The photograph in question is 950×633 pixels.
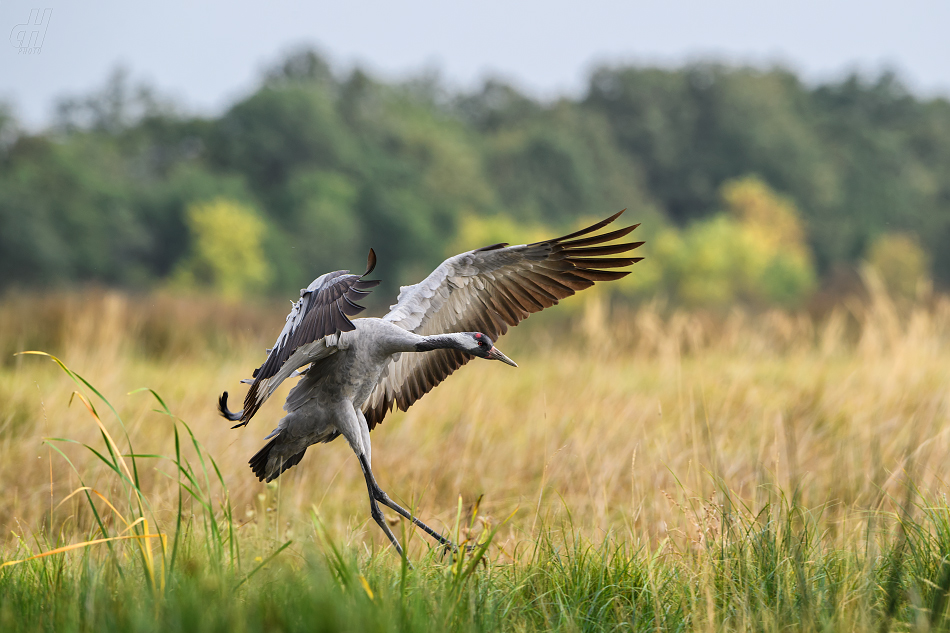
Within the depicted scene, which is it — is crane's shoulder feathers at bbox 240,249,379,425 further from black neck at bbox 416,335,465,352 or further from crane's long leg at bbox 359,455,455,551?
crane's long leg at bbox 359,455,455,551

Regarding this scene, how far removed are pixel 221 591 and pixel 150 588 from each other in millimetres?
246

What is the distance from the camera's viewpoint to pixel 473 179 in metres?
44.7

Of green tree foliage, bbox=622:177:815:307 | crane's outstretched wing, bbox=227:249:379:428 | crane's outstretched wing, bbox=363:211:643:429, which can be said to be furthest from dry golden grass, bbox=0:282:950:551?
green tree foliage, bbox=622:177:815:307

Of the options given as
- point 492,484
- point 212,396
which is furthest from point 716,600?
point 212,396

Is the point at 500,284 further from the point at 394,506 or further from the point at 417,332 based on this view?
the point at 394,506

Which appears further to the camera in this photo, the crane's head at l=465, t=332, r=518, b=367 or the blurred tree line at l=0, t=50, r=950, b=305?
the blurred tree line at l=0, t=50, r=950, b=305

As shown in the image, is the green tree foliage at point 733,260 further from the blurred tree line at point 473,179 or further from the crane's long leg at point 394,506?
the crane's long leg at point 394,506

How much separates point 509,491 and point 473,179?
39.8m

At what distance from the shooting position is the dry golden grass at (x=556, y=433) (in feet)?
14.9

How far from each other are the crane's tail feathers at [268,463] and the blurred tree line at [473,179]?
95.4ft

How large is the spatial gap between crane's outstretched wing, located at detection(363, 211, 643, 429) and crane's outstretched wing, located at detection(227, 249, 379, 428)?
0.41m

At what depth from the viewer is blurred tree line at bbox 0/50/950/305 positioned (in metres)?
33.4

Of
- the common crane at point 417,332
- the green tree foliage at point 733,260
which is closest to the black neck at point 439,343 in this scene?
the common crane at point 417,332

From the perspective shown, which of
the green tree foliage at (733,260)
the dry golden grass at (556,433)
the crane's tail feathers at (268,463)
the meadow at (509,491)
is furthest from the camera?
the green tree foliage at (733,260)
